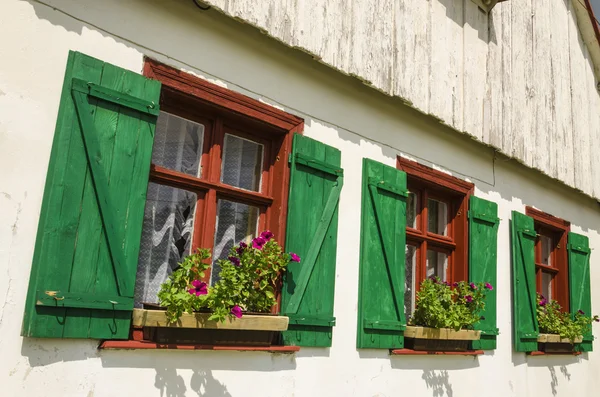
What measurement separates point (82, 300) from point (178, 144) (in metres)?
1.25

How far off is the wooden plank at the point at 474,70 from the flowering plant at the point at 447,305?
1.54 m

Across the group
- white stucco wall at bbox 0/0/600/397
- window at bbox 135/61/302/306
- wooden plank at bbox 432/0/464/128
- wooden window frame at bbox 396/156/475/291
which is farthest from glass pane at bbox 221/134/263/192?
wooden plank at bbox 432/0/464/128

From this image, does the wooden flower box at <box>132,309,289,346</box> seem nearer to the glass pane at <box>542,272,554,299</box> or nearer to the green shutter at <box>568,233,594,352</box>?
the glass pane at <box>542,272,554,299</box>

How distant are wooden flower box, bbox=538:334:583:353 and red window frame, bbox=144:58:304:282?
3.86m

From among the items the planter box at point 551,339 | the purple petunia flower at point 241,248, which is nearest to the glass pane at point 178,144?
the purple petunia flower at point 241,248

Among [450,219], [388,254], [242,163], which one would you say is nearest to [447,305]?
[388,254]

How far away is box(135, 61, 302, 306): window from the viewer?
3.65m

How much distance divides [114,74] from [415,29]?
3022 mm

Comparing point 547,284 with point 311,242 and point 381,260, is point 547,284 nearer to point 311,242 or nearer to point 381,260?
point 381,260

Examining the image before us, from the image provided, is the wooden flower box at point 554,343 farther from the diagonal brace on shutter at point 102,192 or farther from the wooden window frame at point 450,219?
the diagonal brace on shutter at point 102,192

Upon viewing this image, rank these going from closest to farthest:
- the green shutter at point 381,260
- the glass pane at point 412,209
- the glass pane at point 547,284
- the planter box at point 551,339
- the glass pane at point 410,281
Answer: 1. the green shutter at point 381,260
2. the glass pane at point 410,281
3. the glass pane at point 412,209
4. the planter box at point 551,339
5. the glass pane at point 547,284

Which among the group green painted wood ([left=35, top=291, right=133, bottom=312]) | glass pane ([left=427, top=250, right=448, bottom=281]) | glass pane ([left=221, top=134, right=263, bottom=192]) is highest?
glass pane ([left=221, top=134, right=263, bottom=192])

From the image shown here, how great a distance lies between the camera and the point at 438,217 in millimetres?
5879

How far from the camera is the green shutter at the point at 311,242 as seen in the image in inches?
158
